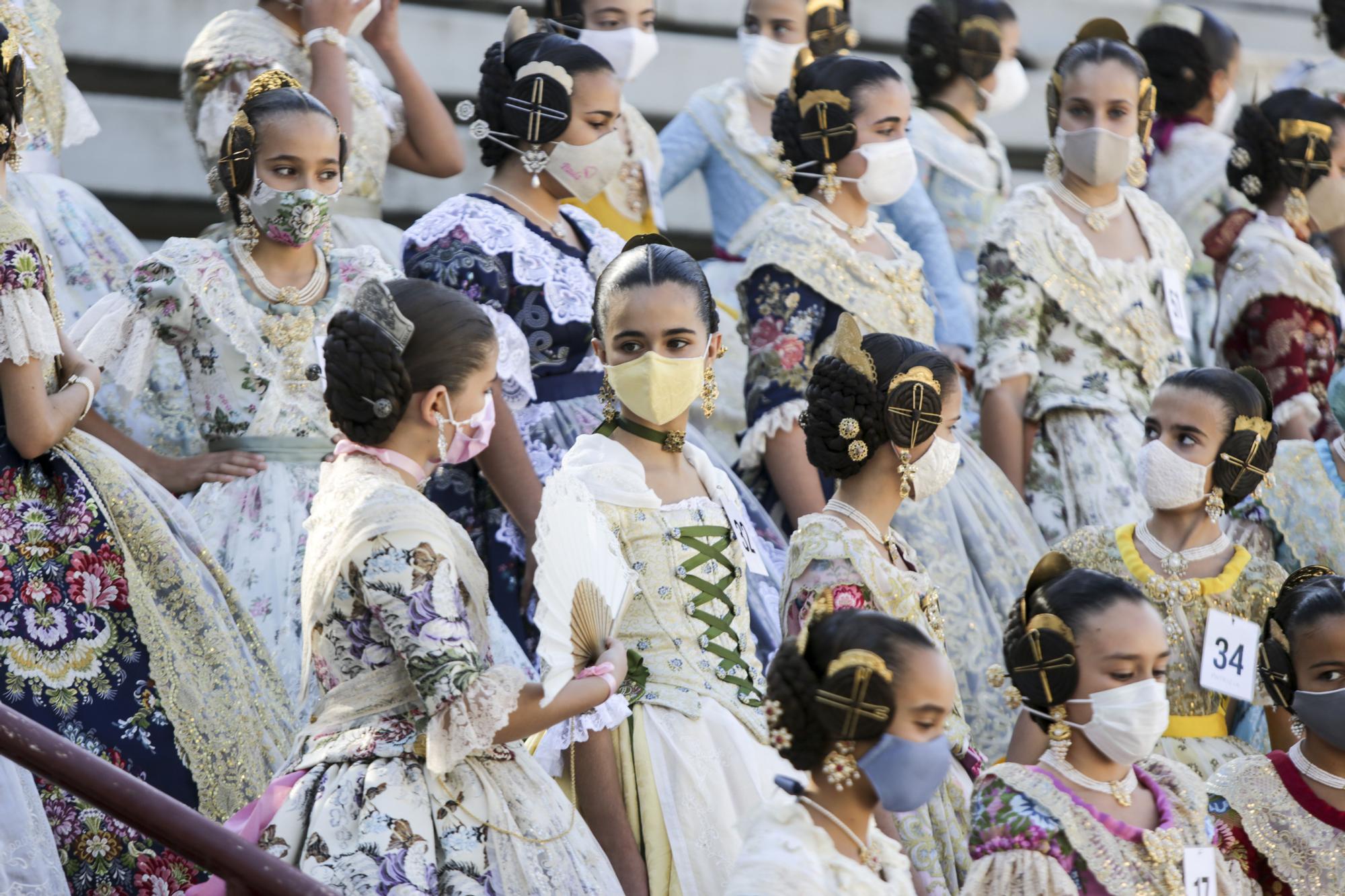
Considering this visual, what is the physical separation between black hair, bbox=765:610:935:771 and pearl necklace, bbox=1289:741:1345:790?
130 centimetres

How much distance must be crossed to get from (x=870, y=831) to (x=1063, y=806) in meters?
0.48

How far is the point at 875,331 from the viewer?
591 cm

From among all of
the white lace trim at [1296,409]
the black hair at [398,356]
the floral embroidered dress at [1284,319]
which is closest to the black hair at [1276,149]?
the floral embroidered dress at [1284,319]

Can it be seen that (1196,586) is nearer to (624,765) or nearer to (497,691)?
(624,765)

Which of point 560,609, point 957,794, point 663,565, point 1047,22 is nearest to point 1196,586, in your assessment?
point 957,794

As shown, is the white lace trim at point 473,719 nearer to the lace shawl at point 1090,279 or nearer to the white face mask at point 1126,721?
the white face mask at point 1126,721

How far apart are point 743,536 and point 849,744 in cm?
95

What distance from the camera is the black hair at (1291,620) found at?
464 cm

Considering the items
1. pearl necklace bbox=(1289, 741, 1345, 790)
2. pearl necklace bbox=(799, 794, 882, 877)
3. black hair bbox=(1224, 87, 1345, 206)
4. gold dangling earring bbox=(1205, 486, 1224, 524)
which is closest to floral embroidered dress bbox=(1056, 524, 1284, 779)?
gold dangling earring bbox=(1205, 486, 1224, 524)

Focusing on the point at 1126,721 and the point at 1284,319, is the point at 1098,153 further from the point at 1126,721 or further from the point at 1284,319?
the point at 1126,721

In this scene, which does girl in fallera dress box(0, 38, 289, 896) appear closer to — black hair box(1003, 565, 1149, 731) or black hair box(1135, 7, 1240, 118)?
black hair box(1003, 565, 1149, 731)

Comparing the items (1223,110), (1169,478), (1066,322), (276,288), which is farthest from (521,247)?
(1223,110)

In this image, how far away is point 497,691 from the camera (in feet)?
12.3

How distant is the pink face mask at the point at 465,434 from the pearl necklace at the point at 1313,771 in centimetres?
192
